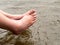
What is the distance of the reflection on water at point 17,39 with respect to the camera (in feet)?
3.92

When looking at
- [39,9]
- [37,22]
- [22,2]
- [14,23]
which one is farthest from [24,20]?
[22,2]

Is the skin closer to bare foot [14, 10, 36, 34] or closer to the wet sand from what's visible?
bare foot [14, 10, 36, 34]

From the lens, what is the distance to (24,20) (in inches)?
48.7

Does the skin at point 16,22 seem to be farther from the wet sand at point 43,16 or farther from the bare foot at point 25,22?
the wet sand at point 43,16

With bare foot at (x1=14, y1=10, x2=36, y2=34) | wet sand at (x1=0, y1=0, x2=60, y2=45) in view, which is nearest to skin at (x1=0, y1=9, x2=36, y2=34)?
bare foot at (x1=14, y1=10, x2=36, y2=34)

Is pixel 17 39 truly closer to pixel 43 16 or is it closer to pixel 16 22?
pixel 16 22

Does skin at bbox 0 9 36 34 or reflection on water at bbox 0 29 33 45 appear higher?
skin at bbox 0 9 36 34

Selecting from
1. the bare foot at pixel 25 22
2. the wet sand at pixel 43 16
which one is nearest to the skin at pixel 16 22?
the bare foot at pixel 25 22

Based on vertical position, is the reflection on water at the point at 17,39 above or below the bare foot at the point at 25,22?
below

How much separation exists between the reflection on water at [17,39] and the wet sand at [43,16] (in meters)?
0.03

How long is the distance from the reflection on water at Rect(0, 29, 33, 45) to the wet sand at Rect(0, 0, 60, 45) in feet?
0.11

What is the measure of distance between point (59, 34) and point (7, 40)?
0.37 m

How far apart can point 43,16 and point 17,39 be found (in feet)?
1.29

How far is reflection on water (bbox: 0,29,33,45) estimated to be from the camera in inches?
47.0
